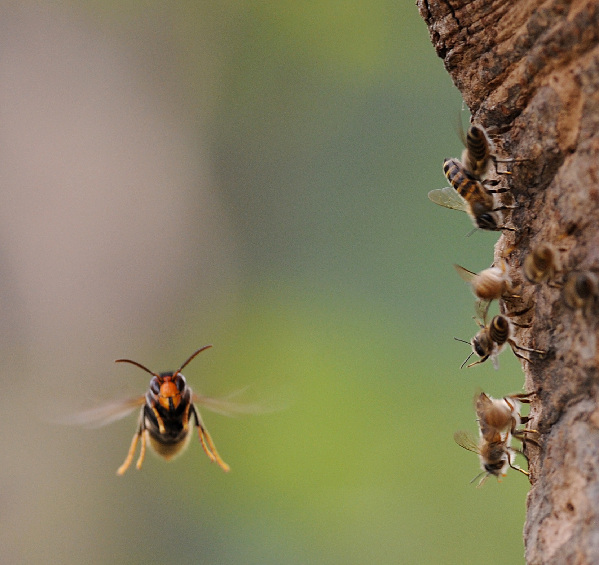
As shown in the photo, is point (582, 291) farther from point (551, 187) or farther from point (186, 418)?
point (186, 418)

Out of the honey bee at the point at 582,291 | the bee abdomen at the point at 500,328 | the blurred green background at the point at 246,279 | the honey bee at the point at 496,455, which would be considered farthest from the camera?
the blurred green background at the point at 246,279

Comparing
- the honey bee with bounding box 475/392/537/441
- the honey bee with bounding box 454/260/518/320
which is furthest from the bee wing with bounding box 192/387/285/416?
the honey bee with bounding box 454/260/518/320

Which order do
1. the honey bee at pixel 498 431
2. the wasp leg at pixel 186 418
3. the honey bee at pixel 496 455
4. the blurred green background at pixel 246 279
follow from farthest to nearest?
the blurred green background at pixel 246 279 → the wasp leg at pixel 186 418 → the honey bee at pixel 496 455 → the honey bee at pixel 498 431

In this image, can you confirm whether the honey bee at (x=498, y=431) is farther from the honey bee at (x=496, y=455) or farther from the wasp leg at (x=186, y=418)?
the wasp leg at (x=186, y=418)

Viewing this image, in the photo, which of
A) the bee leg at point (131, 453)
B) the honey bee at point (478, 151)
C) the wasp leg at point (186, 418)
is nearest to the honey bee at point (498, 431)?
the honey bee at point (478, 151)

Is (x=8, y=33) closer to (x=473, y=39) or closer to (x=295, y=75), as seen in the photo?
(x=295, y=75)

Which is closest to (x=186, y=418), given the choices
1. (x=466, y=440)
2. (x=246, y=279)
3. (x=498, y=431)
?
(x=466, y=440)

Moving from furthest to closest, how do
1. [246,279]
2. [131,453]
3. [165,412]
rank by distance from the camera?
[246,279] < [131,453] < [165,412]
